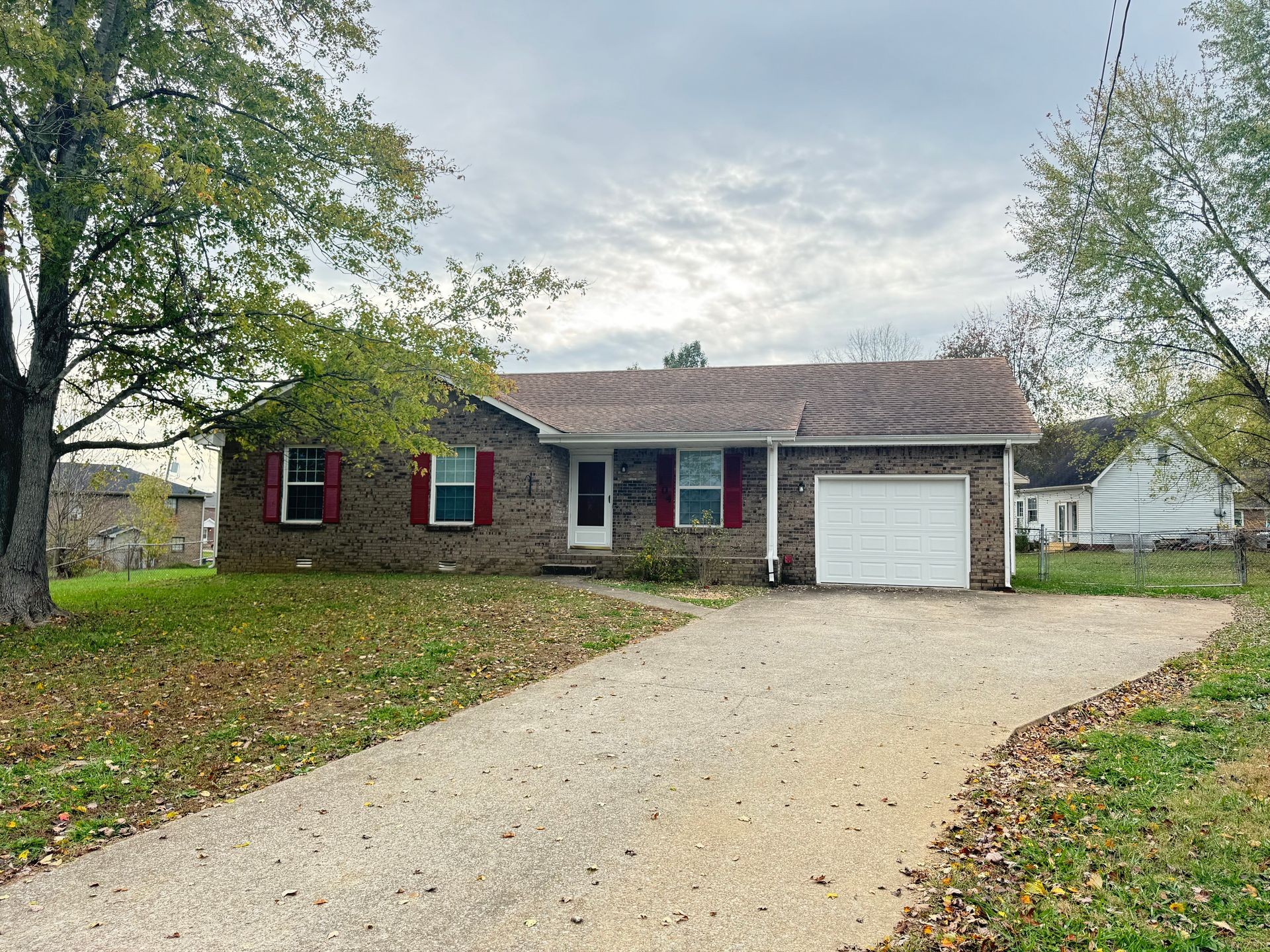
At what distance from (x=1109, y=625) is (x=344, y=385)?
11.1 m

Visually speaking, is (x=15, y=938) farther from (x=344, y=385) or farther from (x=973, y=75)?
(x=973, y=75)

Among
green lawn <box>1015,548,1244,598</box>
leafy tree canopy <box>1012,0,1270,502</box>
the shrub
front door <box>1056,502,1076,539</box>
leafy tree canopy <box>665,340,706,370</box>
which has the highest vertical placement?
leafy tree canopy <box>665,340,706,370</box>

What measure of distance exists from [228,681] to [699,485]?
1042 centimetres

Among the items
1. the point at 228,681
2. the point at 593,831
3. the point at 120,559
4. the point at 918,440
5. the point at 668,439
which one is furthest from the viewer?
the point at 120,559

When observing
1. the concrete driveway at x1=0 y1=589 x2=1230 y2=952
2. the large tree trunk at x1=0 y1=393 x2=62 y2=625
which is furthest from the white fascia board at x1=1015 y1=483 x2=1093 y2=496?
the large tree trunk at x1=0 y1=393 x2=62 y2=625

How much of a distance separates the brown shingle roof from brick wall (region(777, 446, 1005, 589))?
43 centimetres

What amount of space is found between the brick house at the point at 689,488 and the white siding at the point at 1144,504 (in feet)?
51.1

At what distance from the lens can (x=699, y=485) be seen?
52.8 ft

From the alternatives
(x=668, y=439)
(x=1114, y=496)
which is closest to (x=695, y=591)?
(x=668, y=439)

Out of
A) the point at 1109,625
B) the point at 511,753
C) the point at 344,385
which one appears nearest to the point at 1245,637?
the point at 1109,625

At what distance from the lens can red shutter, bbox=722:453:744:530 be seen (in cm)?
1568

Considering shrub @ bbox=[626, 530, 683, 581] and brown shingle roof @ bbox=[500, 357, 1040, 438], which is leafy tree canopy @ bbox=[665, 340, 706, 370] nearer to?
brown shingle roof @ bbox=[500, 357, 1040, 438]

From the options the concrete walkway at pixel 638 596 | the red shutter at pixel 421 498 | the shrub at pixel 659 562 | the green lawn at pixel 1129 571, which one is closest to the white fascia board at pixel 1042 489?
the green lawn at pixel 1129 571

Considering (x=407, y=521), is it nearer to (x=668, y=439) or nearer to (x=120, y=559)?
(x=668, y=439)
